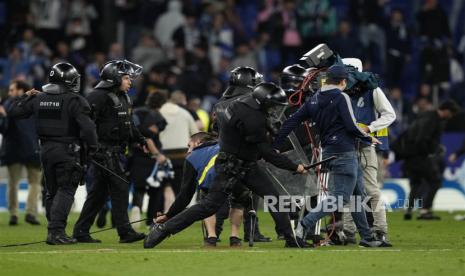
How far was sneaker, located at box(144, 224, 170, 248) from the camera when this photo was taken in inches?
587

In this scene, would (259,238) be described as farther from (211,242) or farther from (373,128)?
(373,128)

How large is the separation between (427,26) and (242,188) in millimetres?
15622

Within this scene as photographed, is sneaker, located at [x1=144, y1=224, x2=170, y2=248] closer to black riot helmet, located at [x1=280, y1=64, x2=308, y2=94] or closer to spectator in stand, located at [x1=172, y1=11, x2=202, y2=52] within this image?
black riot helmet, located at [x1=280, y1=64, x2=308, y2=94]

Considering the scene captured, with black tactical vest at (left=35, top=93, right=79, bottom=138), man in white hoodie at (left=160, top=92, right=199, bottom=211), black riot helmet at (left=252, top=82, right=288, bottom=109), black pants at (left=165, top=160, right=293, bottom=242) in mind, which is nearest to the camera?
black riot helmet at (left=252, top=82, right=288, bottom=109)

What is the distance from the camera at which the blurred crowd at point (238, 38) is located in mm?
28812

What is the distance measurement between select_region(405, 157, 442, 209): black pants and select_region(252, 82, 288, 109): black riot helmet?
29.3ft

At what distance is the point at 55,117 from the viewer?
15969 millimetres

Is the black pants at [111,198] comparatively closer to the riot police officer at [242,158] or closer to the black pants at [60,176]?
the black pants at [60,176]

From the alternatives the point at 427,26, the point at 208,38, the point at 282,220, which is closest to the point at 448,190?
the point at 427,26

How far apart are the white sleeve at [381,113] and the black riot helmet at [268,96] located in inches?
64.4

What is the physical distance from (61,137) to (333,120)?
11.4 feet

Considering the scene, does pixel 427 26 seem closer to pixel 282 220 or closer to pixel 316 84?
pixel 316 84

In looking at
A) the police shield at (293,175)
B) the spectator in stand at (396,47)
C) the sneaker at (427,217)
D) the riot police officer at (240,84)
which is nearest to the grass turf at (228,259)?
the police shield at (293,175)

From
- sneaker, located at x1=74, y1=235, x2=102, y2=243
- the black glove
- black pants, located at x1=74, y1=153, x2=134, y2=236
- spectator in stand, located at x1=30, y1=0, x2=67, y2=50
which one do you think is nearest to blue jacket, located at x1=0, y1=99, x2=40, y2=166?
black pants, located at x1=74, y1=153, x2=134, y2=236
